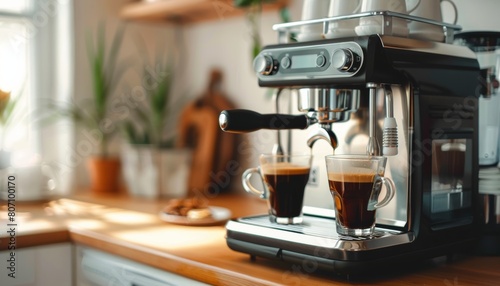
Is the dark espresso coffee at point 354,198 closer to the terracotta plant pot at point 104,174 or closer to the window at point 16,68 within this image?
the terracotta plant pot at point 104,174

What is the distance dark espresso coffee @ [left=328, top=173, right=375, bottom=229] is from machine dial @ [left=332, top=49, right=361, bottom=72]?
0.17 m

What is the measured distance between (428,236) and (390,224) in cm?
6

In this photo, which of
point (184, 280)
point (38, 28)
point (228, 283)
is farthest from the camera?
point (38, 28)

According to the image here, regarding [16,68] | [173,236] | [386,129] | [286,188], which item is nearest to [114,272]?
[173,236]

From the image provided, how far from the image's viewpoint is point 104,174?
2.05 m

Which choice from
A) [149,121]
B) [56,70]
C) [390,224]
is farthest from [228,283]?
[56,70]

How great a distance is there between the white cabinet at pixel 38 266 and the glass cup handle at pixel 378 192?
0.78m

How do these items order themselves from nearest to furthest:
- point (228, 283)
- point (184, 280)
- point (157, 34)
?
point (228, 283)
point (184, 280)
point (157, 34)

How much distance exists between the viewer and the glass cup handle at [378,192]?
0.98 metres

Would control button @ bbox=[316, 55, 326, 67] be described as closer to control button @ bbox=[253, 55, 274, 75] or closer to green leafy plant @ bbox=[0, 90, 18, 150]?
control button @ bbox=[253, 55, 274, 75]

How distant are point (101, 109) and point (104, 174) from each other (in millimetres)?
217

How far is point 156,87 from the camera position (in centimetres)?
219

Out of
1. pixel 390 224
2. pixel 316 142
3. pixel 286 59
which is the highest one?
pixel 286 59

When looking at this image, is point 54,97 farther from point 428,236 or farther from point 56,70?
point 428,236
